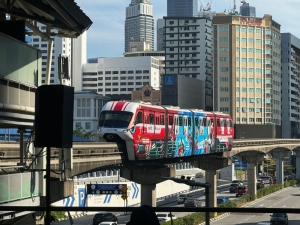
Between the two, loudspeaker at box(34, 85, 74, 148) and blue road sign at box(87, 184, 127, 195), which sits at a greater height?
loudspeaker at box(34, 85, 74, 148)

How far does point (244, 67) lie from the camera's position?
183 m

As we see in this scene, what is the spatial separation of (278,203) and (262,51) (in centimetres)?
10725

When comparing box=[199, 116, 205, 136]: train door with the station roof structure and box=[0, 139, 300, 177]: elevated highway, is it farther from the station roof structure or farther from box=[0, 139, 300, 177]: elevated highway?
the station roof structure

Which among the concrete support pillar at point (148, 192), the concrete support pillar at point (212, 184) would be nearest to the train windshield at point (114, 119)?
the concrete support pillar at point (148, 192)

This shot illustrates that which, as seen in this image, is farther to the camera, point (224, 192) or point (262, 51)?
point (262, 51)

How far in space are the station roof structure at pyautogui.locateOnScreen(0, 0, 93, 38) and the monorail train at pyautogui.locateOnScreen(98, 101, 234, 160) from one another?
100 ft

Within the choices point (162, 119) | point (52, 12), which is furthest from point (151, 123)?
point (52, 12)

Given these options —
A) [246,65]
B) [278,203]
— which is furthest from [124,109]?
[246,65]

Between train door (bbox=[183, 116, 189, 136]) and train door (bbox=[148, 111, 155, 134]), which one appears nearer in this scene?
train door (bbox=[148, 111, 155, 134])

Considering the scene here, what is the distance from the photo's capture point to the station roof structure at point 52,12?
14.9 metres

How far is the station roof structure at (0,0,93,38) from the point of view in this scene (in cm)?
1495

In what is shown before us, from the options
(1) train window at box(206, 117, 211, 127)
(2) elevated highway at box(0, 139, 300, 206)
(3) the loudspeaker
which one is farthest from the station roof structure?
(1) train window at box(206, 117, 211, 127)

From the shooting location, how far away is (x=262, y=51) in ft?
610

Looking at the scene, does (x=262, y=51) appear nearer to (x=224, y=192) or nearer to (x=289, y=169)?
(x=289, y=169)
